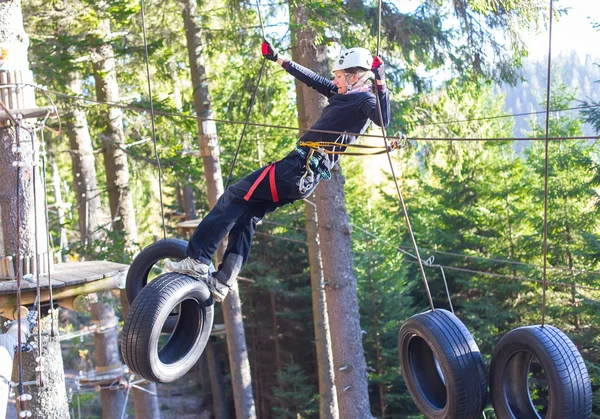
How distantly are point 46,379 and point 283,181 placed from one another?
11.4 feet

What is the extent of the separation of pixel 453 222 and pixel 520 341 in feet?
45.8

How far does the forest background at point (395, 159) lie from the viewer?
9.95m

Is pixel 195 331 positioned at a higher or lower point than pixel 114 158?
lower

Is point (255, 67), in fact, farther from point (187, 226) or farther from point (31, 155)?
point (31, 155)

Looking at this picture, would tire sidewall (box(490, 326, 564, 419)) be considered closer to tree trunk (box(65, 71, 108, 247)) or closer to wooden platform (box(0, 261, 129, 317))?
wooden platform (box(0, 261, 129, 317))

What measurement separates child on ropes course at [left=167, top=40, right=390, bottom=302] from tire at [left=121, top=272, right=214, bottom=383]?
159 millimetres

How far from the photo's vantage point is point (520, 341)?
4.01 meters

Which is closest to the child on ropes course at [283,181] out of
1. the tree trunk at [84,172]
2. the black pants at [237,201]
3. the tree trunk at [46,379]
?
the black pants at [237,201]

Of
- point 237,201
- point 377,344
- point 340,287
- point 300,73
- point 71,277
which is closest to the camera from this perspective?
point 237,201

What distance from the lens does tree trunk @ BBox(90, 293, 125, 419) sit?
12422 millimetres

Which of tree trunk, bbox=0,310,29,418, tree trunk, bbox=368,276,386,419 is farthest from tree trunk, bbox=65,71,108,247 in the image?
tree trunk, bbox=0,310,29,418

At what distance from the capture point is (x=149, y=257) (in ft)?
18.2

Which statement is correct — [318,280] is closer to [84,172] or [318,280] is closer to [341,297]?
[341,297]

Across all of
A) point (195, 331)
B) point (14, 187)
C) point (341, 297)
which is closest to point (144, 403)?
point (341, 297)
